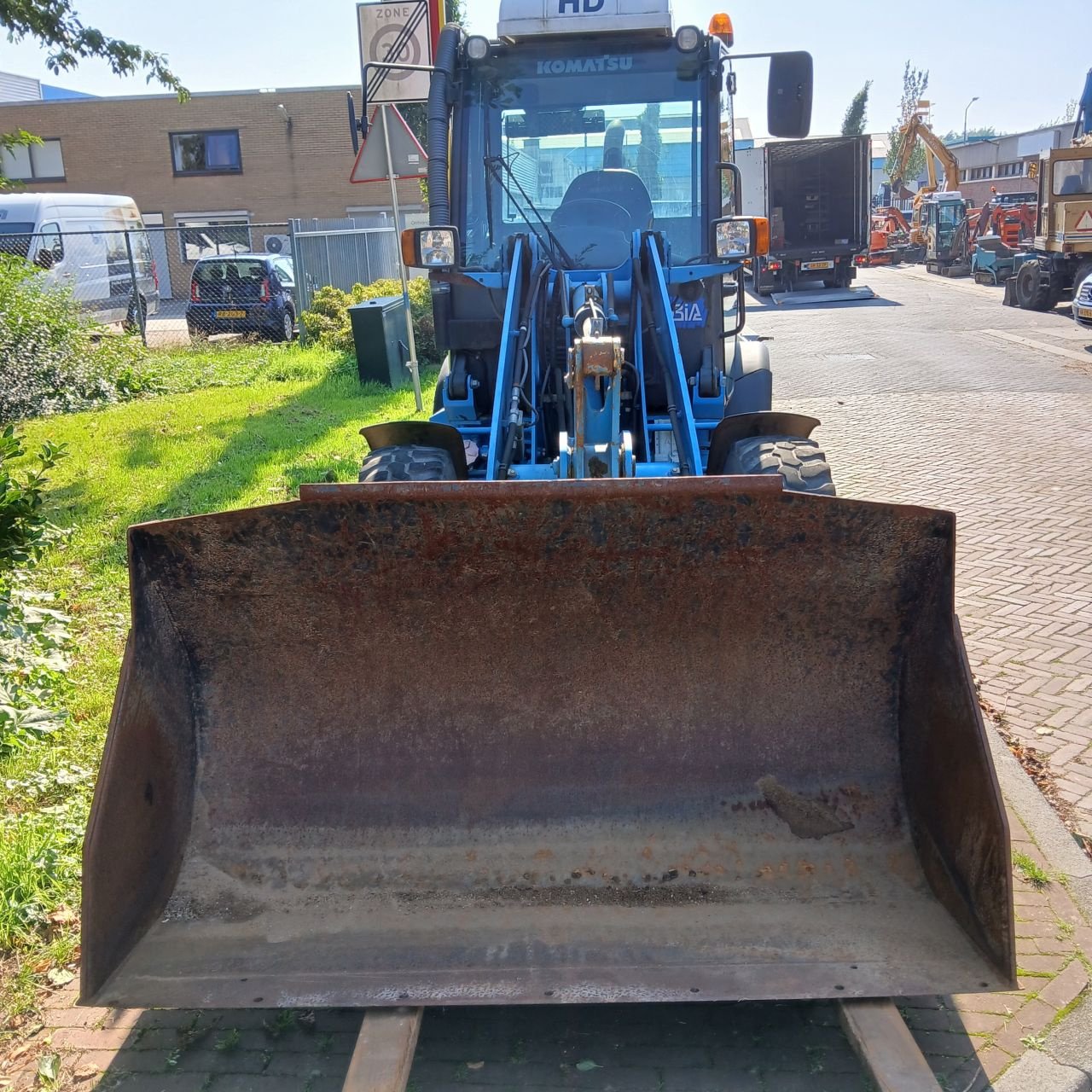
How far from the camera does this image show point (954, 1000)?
310cm

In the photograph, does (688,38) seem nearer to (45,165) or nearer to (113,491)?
(113,491)

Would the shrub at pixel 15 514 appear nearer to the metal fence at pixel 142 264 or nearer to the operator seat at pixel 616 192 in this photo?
the operator seat at pixel 616 192

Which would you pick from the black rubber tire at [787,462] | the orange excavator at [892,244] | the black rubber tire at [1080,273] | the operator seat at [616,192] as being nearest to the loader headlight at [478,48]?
the operator seat at [616,192]

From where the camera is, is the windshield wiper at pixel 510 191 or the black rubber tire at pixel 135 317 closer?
the windshield wiper at pixel 510 191

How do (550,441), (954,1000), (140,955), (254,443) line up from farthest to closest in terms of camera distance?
1. (254,443)
2. (550,441)
3. (954,1000)
4. (140,955)

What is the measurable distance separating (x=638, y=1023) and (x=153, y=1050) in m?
1.36

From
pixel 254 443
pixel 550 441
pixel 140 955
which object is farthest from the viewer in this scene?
pixel 254 443

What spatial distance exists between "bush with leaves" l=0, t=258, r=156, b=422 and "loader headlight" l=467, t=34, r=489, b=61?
8.53 metres

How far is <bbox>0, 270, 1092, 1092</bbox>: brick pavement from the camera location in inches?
113

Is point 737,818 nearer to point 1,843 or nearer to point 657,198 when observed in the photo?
point 1,843

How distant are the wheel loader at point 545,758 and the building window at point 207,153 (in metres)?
37.7

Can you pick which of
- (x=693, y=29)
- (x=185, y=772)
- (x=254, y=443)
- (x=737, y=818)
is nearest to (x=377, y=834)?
(x=185, y=772)

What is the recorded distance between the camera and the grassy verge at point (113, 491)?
368 centimetres

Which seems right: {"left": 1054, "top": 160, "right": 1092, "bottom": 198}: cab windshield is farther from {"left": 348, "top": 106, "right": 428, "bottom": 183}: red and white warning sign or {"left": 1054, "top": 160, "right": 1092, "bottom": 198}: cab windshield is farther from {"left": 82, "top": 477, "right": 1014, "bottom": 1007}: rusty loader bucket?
{"left": 82, "top": 477, "right": 1014, "bottom": 1007}: rusty loader bucket
